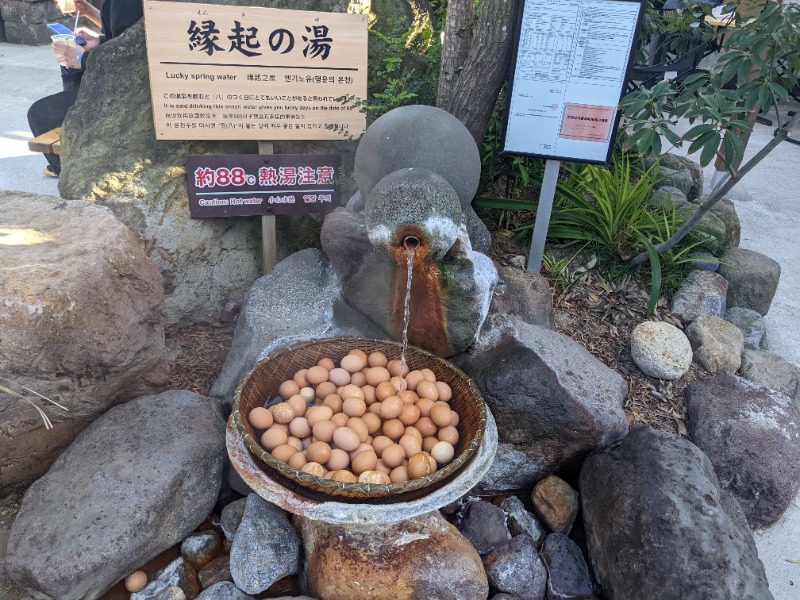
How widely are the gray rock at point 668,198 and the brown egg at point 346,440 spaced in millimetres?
3285

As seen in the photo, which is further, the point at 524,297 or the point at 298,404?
the point at 524,297

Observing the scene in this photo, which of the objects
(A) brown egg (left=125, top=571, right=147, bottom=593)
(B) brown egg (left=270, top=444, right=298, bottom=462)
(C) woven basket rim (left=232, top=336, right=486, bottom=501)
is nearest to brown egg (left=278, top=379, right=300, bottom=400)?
(C) woven basket rim (left=232, top=336, right=486, bottom=501)

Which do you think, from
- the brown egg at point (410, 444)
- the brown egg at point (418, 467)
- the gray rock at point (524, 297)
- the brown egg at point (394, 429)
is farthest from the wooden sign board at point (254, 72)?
the brown egg at point (418, 467)

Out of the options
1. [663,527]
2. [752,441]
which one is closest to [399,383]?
[663,527]

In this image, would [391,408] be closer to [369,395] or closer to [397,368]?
[369,395]

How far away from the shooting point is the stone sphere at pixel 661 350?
3.62 metres

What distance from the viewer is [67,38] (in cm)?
521

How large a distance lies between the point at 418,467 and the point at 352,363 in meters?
0.71

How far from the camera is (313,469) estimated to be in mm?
2404

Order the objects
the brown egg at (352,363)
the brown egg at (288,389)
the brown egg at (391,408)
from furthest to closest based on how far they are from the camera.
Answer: the brown egg at (352,363)
the brown egg at (288,389)
the brown egg at (391,408)

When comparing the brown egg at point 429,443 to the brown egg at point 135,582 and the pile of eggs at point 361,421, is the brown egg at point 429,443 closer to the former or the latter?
the pile of eggs at point 361,421

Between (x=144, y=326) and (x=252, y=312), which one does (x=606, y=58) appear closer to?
(x=252, y=312)

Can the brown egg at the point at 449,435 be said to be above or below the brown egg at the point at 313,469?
below

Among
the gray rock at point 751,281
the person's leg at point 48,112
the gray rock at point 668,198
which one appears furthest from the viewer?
the person's leg at point 48,112
